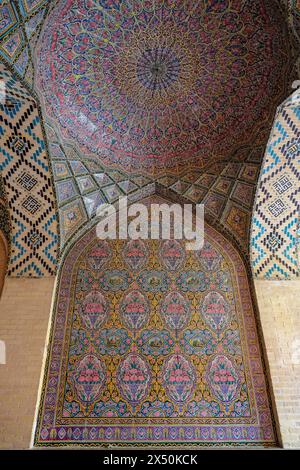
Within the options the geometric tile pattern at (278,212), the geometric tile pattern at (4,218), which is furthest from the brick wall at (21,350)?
the geometric tile pattern at (278,212)

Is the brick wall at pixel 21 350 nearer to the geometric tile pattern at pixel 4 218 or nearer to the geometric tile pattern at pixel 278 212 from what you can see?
the geometric tile pattern at pixel 4 218

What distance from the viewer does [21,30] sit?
444cm

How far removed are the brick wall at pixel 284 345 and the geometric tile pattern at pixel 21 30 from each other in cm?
412

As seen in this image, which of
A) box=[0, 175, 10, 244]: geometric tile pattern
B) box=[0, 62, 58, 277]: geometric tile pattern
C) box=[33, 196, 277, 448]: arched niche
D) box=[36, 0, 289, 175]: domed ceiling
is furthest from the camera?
box=[0, 175, 10, 244]: geometric tile pattern

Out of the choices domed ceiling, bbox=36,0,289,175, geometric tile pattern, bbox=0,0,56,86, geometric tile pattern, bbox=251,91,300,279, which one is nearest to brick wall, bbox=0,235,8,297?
domed ceiling, bbox=36,0,289,175

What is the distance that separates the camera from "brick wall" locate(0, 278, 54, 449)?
435 cm

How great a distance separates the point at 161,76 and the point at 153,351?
12.8 feet

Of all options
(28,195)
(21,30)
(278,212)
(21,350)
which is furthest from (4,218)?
(278,212)

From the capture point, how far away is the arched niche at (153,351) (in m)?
4.47

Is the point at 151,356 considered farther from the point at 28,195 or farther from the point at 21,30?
the point at 21,30

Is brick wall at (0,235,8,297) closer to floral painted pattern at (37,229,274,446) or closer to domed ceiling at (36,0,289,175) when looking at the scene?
floral painted pattern at (37,229,274,446)

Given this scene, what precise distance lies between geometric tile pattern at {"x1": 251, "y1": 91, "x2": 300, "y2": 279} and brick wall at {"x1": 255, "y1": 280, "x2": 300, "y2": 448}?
0.87ft

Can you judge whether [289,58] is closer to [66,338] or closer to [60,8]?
[60,8]

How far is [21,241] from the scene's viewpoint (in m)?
5.67
